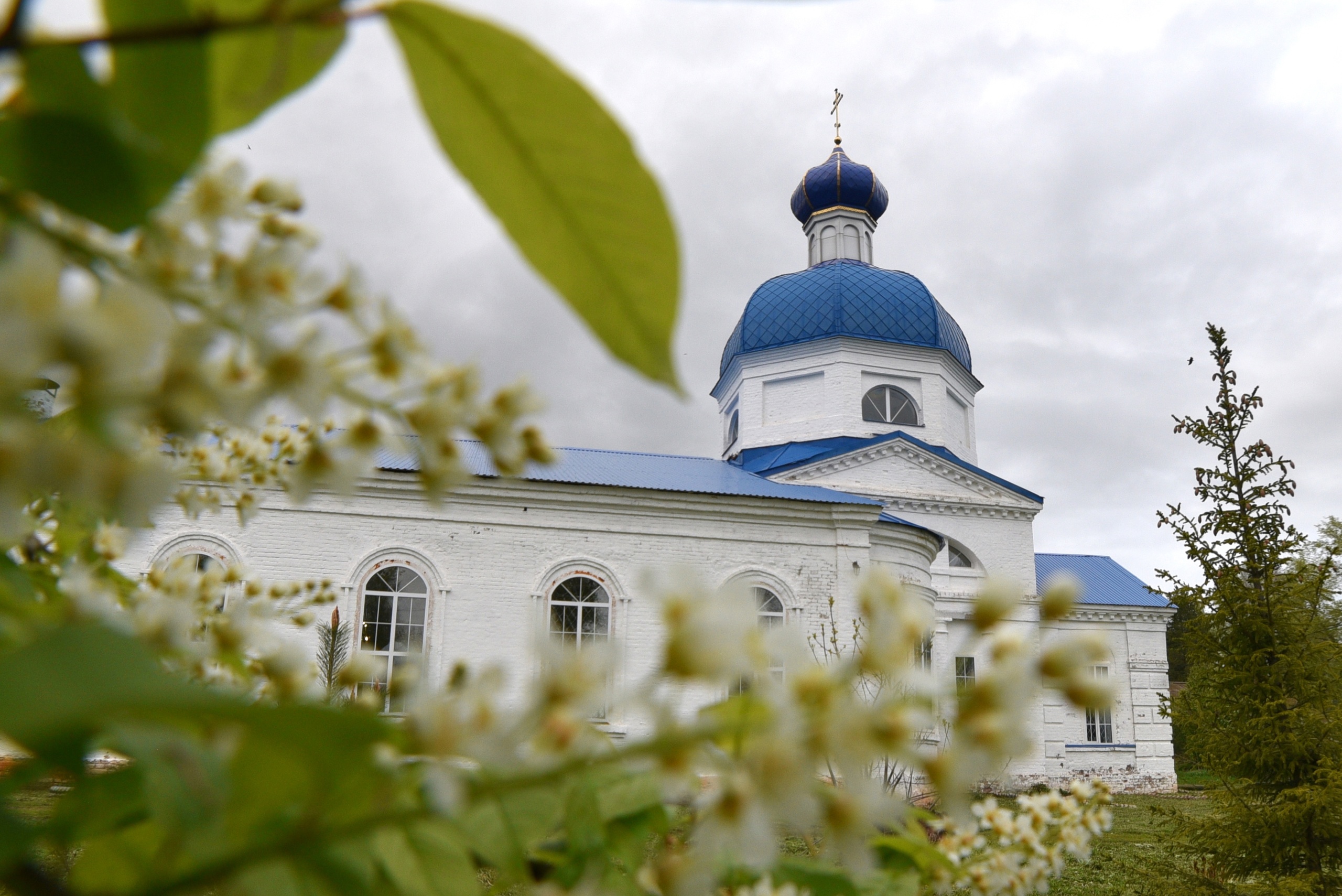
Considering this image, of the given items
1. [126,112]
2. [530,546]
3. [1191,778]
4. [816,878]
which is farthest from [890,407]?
[126,112]

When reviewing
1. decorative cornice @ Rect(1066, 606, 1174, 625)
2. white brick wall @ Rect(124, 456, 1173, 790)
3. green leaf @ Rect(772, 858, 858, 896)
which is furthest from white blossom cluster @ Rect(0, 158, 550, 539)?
decorative cornice @ Rect(1066, 606, 1174, 625)

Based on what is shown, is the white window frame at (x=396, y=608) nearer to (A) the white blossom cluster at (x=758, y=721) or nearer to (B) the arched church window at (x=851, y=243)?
(A) the white blossom cluster at (x=758, y=721)

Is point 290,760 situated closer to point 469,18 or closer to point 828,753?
point 828,753

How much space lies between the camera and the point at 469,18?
387 mm

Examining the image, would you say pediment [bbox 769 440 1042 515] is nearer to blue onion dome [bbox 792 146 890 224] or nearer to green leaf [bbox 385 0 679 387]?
blue onion dome [bbox 792 146 890 224]

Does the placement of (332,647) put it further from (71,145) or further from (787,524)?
(787,524)

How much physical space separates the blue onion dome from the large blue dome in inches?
107

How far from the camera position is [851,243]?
21938 mm

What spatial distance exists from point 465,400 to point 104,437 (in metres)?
0.20

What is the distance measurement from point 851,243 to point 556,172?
2247cm

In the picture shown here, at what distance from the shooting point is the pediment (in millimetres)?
17062

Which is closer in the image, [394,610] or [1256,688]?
[1256,688]

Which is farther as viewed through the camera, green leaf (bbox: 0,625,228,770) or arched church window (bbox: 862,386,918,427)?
arched church window (bbox: 862,386,918,427)

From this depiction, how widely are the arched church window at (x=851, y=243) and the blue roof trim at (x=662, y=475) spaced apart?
7.81 m
